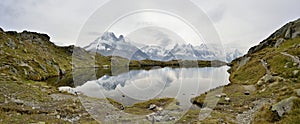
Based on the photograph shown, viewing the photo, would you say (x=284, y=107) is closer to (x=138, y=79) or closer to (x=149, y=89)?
(x=149, y=89)

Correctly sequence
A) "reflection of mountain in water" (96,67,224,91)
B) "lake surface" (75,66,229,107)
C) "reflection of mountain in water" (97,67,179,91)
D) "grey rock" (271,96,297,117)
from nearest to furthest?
"grey rock" (271,96,297,117), "lake surface" (75,66,229,107), "reflection of mountain in water" (96,67,224,91), "reflection of mountain in water" (97,67,179,91)

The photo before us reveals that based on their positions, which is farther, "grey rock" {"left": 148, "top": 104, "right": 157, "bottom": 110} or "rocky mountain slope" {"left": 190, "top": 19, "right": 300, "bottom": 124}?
"grey rock" {"left": 148, "top": 104, "right": 157, "bottom": 110}

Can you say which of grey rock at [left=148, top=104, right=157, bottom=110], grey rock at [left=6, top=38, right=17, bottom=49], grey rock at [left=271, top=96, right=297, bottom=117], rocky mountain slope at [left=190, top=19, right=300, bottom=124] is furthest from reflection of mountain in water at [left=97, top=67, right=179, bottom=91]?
grey rock at [left=6, top=38, right=17, bottom=49]

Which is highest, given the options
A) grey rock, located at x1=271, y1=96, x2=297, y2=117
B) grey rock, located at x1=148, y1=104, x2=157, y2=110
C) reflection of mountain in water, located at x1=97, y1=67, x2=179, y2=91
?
reflection of mountain in water, located at x1=97, y1=67, x2=179, y2=91

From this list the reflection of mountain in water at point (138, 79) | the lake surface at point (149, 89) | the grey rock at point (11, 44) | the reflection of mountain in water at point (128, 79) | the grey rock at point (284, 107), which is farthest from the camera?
the grey rock at point (11, 44)

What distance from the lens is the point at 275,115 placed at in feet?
53.6

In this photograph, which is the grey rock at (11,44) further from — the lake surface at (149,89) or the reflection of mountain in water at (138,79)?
the lake surface at (149,89)

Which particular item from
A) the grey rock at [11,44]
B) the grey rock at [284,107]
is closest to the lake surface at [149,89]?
the grey rock at [284,107]

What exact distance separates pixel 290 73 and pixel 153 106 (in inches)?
1027

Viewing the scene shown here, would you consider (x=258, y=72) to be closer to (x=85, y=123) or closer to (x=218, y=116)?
(x=218, y=116)

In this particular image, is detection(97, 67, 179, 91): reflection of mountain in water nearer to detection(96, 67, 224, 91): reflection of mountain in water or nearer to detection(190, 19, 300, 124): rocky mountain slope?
detection(96, 67, 224, 91): reflection of mountain in water

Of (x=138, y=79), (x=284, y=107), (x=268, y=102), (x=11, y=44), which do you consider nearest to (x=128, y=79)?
(x=138, y=79)

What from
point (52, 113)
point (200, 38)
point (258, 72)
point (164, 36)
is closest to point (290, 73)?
point (258, 72)

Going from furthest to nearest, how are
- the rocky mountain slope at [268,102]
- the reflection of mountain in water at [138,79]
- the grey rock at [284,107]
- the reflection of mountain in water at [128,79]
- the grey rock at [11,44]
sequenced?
the grey rock at [11,44] < the reflection of mountain in water at [128,79] < the reflection of mountain in water at [138,79] < the rocky mountain slope at [268,102] < the grey rock at [284,107]
